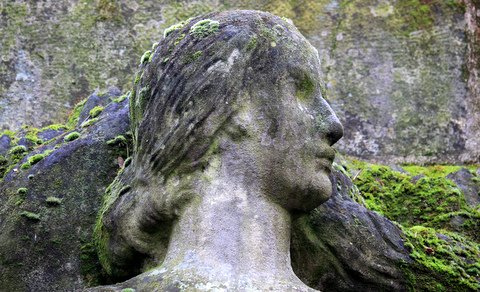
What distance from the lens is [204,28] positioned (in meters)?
3.62

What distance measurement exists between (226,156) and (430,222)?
187cm

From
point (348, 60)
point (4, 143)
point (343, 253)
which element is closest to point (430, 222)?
point (343, 253)

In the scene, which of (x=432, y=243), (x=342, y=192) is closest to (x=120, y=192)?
(x=342, y=192)

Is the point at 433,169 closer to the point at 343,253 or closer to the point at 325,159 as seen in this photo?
the point at 343,253

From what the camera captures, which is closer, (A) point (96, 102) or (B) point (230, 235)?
(B) point (230, 235)

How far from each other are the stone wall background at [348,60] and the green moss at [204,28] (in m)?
4.57

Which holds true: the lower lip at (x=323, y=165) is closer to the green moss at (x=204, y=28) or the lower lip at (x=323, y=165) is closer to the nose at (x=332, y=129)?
the nose at (x=332, y=129)

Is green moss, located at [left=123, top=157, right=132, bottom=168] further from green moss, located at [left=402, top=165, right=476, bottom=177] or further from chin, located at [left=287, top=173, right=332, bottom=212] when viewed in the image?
green moss, located at [left=402, top=165, right=476, bottom=177]

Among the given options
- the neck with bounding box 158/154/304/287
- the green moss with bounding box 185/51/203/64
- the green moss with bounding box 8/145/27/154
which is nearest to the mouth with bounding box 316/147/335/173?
the neck with bounding box 158/154/304/287

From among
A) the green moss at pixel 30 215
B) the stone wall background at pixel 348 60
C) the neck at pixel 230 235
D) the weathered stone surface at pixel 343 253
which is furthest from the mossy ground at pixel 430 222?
the stone wall background at pixel 348 60

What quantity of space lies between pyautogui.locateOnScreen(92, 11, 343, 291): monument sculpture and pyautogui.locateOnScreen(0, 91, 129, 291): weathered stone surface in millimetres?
385

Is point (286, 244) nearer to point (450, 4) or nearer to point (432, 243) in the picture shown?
point (432, 243)

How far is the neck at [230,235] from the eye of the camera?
3.21 meters

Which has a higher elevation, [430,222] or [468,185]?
[430,222]
